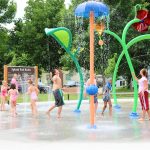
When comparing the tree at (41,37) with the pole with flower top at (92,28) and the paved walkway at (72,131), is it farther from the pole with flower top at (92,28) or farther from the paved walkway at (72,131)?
the pole with flower top at (92,28)

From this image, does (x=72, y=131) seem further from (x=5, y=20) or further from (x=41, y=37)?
(x=5, y=20)

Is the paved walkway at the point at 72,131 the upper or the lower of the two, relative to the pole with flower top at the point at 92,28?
lower

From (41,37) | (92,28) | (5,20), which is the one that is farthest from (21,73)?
(5,20)

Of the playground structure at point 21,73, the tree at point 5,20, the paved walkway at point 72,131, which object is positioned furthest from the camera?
the tree at point 5,20

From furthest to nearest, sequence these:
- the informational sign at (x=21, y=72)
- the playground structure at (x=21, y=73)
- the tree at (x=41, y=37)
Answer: the tree at (x=41, y=37) → the informational sign at (x=21, y=72) → the playground structure at (x=21, y=73)

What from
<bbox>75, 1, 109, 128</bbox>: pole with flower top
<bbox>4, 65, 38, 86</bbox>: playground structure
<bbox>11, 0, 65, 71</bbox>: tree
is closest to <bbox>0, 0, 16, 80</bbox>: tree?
<bbox>11, 0, 65, 71</bbox>: tree

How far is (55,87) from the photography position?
14.2 m

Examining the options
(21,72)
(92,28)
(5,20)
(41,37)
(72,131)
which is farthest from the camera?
(41,37)

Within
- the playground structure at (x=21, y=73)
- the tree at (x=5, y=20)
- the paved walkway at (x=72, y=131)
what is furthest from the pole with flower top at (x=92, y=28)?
the tree at (x=5, y=20)

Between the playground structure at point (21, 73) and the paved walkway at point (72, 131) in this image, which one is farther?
the playground structure at point (21, 73)

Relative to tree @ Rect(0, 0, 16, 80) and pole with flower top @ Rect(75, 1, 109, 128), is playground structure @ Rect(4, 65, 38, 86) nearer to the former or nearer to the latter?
pole with flower top @ Rect(75, 1, 109, 128)

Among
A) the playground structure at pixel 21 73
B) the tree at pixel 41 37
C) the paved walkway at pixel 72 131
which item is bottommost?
the paved walkway at pixel 72 131
